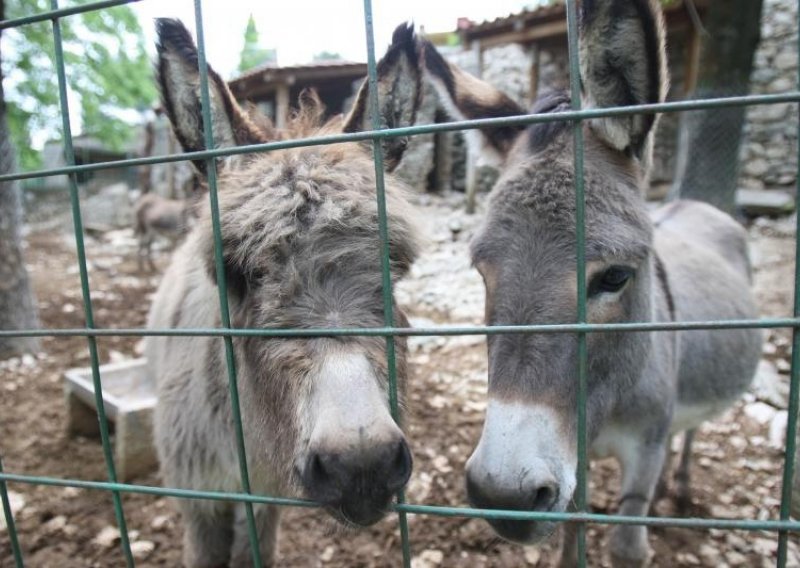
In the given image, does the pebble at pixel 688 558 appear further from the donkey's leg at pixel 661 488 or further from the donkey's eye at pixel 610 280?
the donkey's eye at pixel 610 280

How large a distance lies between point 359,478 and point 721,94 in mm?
7762

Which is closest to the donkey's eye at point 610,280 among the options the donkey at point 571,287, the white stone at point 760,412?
the donkey at point 571,287

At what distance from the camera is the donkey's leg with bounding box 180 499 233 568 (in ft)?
7.61

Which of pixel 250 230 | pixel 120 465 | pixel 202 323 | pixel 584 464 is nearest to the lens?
→ pixel 584 464

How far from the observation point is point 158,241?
51.5 ft

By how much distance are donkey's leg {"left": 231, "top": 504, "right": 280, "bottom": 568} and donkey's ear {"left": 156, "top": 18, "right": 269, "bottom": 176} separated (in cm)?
159

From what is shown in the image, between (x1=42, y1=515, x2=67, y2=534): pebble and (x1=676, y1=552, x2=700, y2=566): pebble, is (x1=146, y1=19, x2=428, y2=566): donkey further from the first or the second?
→ (x1=676, y1=552, x2=700, y2=566): pebble

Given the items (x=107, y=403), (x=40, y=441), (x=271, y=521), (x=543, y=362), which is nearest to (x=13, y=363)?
(x=40, y=441)

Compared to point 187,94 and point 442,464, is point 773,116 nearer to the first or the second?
point 442,464

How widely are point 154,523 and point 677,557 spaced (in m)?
3.06

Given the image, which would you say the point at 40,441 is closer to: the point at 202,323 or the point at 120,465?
Answer: the point at 120,465

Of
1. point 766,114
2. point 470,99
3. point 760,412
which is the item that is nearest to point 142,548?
point 470,99

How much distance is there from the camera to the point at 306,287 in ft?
4.83

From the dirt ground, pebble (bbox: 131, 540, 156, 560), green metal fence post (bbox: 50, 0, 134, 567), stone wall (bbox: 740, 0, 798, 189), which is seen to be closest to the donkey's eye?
the dirt ground
